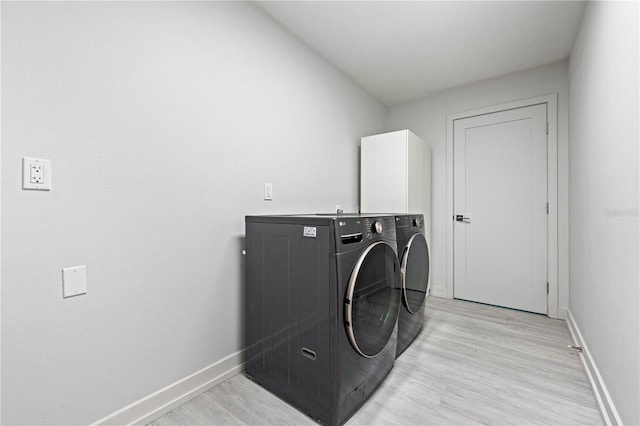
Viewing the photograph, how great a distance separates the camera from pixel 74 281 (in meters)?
1.08

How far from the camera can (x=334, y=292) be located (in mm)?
1229

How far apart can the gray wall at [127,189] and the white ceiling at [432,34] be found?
0.43 m

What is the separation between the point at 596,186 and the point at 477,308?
1690 millimetres

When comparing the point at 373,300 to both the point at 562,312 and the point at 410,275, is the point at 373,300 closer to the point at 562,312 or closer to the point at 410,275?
the point at 410,275

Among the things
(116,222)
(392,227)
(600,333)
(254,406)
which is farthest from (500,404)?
(116,222)

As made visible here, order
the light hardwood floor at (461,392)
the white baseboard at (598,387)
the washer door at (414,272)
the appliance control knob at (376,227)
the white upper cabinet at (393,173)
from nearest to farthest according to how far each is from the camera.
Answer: the white baseboard at (598,387)
the light hardwood floor at (461,392)
the appliance control knob at (376,227)
the washer door at (414,272)
the white upper cabinet at (393,173)

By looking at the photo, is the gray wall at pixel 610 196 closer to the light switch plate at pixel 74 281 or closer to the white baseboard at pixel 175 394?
the white baseboard at pixel 175 394

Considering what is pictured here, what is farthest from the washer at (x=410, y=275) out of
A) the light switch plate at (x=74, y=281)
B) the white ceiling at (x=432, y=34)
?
the light switch plate at (x=74, y=281)

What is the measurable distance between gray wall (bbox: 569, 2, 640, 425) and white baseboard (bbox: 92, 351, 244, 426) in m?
1.75

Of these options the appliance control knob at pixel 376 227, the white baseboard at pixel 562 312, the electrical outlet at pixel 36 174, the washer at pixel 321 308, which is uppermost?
the electrical outlet at pixel 36 174

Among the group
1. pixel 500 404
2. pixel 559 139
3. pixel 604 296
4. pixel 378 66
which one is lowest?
pixel 500 404

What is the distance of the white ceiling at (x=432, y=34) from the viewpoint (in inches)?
72.3

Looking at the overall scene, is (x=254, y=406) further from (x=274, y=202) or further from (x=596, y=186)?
(x=596, y=186)

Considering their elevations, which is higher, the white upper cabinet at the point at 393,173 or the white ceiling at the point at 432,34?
the white ceiling at the point at 432,34
